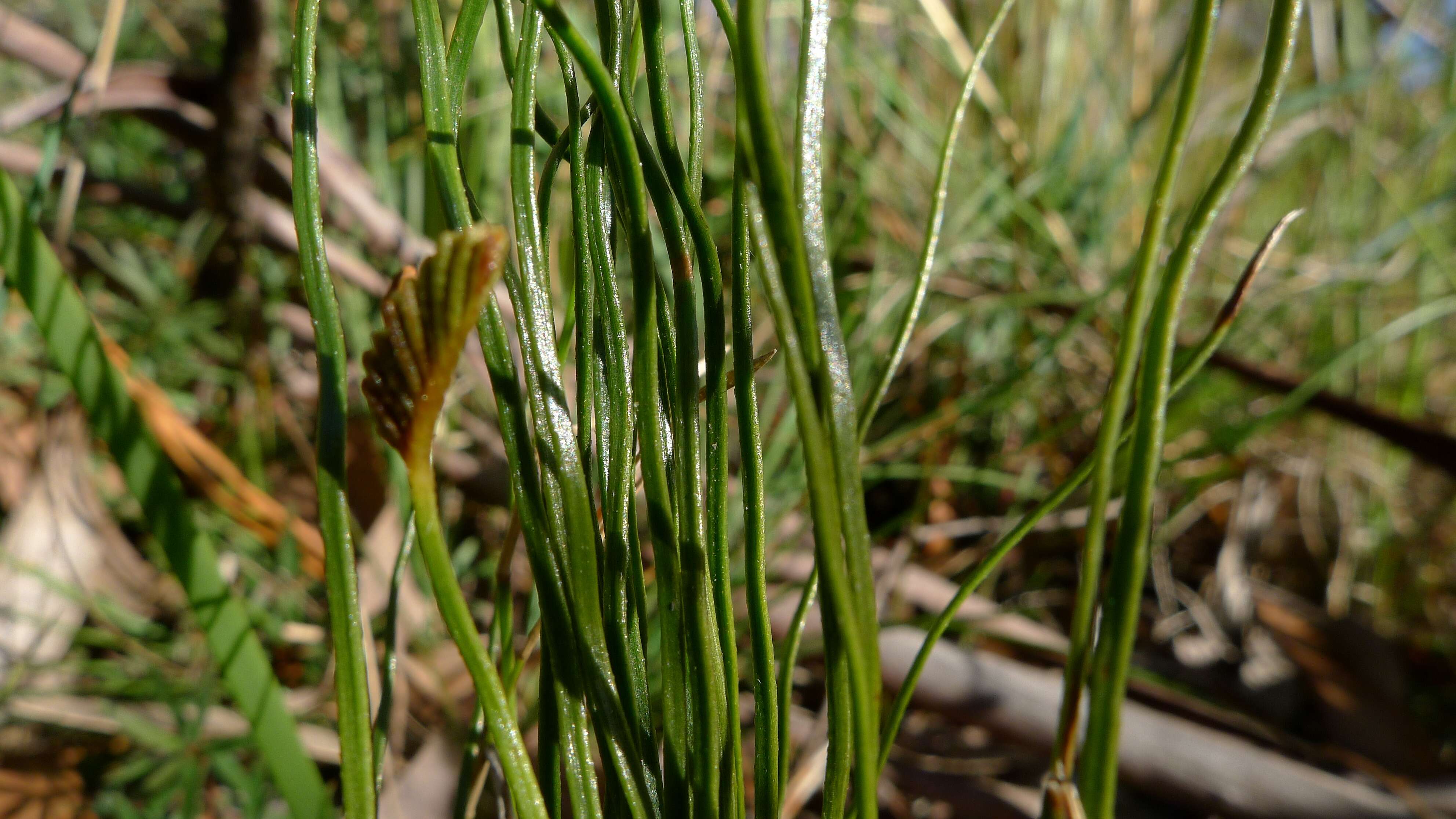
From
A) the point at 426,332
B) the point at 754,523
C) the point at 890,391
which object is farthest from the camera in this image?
the point at 890,391

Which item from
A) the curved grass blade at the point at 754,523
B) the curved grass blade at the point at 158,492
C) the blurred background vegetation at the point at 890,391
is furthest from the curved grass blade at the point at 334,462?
the blurred background vegetation at the point at 890,391

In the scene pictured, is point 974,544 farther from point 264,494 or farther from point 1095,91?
point 1095,91

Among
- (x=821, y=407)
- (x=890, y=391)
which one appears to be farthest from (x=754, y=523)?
(x=890, y=391)

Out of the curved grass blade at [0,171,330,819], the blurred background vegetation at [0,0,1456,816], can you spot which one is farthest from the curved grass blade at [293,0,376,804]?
the blurred background vegetation at [0,0,1456,816]

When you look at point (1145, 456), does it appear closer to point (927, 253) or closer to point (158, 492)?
point (927, 253)

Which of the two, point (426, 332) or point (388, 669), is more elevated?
point (426, 332)

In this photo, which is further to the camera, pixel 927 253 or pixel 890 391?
pixel 890 391

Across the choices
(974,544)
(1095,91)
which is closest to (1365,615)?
(974,544)
